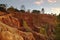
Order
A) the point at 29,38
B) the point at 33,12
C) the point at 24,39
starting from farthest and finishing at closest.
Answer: the point at 33,12, the point at 29,38, the point at 24,39

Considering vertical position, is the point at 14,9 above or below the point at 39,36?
above

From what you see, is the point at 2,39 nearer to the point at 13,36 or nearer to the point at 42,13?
the point at 13,36

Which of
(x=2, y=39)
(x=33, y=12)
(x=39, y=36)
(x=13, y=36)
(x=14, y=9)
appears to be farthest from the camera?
(x=33, y=12)

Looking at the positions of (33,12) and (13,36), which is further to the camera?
(33,12)

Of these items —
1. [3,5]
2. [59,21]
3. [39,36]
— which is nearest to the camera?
[59,21]

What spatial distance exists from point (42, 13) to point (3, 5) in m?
11.4

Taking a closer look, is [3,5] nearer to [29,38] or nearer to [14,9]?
[14,9]

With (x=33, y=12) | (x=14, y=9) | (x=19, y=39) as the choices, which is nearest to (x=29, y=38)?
(x=19, y=39)

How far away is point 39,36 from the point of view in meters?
28.2

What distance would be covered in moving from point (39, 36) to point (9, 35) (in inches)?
371

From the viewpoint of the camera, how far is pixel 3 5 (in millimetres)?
38969

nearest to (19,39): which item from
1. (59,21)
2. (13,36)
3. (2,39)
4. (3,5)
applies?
(13,36)

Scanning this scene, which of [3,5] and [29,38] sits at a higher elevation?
[3,5]

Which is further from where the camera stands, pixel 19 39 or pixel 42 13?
pixel 42 13
